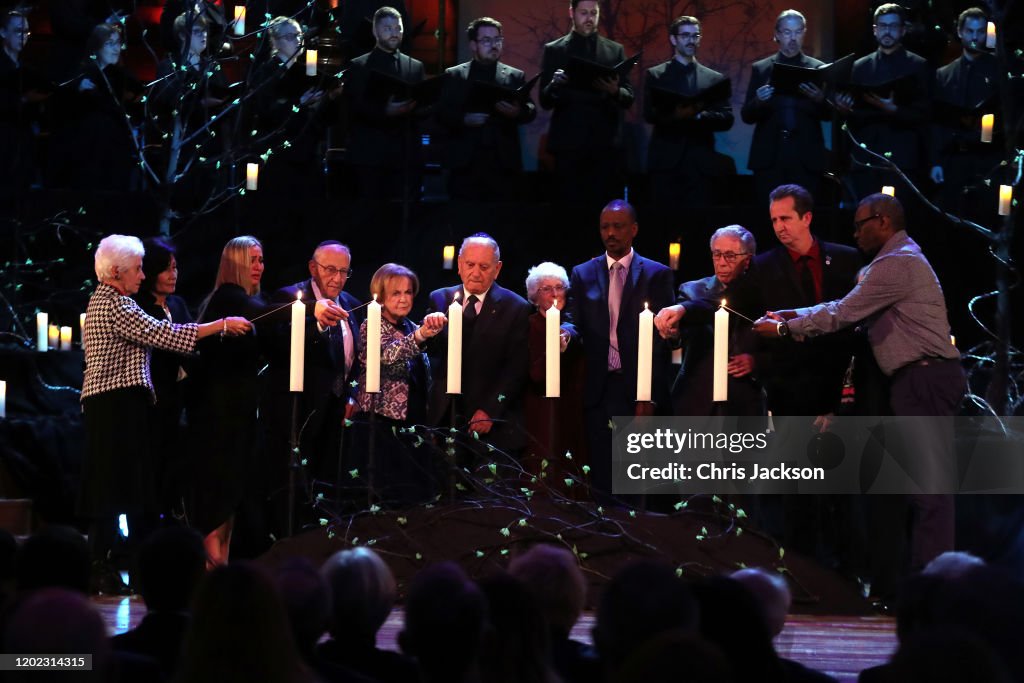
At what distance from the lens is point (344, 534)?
4703 mm

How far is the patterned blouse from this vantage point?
236 inches

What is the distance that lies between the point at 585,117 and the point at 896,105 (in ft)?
6.25

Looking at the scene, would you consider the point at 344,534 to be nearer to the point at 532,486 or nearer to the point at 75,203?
the point at 532,486

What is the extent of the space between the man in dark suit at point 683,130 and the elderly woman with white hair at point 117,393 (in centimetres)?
434

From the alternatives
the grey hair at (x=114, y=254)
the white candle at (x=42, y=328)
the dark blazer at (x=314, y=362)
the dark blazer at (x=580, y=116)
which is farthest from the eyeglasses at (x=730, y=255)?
the white candle at (x=42, y=328)

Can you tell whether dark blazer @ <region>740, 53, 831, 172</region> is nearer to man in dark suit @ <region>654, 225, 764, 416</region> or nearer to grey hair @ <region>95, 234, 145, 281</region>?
man in dark suit @ <region>654, 225, 764, 416</region>

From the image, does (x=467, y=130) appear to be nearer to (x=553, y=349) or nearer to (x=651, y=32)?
(x=651, y=32)

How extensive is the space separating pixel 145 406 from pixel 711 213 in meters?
4.13

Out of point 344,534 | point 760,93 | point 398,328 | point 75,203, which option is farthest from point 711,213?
point 344,534

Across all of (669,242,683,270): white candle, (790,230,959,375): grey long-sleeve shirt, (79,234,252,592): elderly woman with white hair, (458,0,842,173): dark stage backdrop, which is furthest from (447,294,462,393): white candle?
(458,0,842,173): dark stage backdrop

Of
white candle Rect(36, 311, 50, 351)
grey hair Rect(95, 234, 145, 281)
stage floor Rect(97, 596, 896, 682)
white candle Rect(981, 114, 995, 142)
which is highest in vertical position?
white candle Rect(981, 114, 995, 142)

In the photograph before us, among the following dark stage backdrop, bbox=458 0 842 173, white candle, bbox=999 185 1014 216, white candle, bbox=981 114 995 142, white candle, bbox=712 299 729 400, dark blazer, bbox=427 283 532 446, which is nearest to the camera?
white candle, bbox=712 299 729 400

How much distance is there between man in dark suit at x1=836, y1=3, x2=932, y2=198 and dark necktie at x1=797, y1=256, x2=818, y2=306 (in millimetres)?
3192

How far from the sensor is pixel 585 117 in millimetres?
8953
